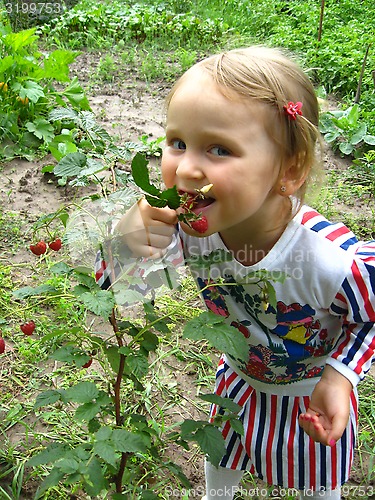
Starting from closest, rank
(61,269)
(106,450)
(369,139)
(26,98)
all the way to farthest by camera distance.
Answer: (106,450)
(61,269)
(369,139)
(26,98)

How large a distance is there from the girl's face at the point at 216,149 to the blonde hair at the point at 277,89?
0.07 ft

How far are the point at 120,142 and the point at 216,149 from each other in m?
2.49

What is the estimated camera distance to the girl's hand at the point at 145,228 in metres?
1.05

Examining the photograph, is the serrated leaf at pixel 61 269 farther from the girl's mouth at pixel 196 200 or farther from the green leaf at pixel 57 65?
the green leaf at pixel 57 65

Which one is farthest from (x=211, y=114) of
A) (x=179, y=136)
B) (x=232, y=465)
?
(x=232, y=465)

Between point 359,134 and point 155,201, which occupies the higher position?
point 155,201

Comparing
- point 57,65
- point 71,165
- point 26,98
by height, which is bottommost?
point 26,98

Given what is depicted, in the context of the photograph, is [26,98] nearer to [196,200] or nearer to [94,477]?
[196,200]

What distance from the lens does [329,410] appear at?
1203 mm

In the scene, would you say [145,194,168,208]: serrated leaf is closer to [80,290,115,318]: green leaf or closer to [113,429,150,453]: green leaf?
[80,290,115,318]: green leaf

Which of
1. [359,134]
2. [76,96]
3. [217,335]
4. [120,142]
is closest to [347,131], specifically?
[359,134]

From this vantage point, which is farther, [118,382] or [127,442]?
[118,382]

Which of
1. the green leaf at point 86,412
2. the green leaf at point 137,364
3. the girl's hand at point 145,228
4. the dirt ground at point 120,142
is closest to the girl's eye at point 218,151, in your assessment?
the girl's hand at point 145,228

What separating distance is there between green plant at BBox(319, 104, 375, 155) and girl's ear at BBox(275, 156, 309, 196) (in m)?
2.26
